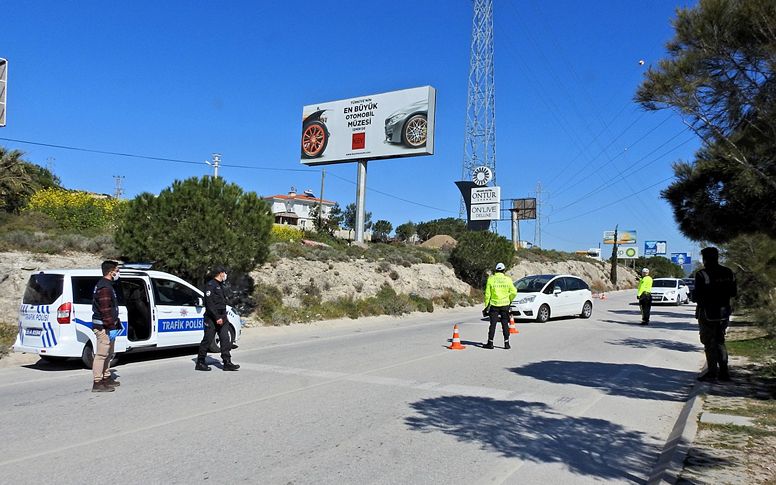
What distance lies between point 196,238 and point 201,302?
414 cm

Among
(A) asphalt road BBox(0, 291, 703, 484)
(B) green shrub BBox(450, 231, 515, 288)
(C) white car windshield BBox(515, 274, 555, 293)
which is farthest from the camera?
(B) green shrub BBox(450, 231, 515, 288)

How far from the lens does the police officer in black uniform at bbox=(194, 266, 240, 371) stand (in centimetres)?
1023

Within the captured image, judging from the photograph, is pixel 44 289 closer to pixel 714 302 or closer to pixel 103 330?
pixel 103 330

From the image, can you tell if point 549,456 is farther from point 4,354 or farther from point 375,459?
point 4,354

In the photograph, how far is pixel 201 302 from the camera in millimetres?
12461

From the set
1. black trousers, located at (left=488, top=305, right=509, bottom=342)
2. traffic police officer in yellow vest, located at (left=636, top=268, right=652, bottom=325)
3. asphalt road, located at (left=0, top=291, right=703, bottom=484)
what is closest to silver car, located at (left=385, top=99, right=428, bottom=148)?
traffic police officer in yellow vest, located at (left=636, top=268, right=652, bottom=325)

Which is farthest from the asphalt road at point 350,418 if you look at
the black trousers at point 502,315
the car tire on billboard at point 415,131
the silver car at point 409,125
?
the silver car at point 409,125

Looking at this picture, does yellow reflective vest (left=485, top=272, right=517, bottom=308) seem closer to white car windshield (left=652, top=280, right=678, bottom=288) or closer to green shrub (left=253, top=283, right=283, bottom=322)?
green shrub (left=253, top=283, right=283, bottom=322)

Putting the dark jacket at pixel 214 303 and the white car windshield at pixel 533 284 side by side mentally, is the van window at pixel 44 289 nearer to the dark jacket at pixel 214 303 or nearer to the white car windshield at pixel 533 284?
the dark jacket at pixel 214 303

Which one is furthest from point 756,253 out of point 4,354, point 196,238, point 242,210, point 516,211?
point 516,211

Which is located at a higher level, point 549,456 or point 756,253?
point 756,253

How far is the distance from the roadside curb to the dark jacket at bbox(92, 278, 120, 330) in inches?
282

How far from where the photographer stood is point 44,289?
10.3 metres

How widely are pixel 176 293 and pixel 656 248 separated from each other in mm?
112694
